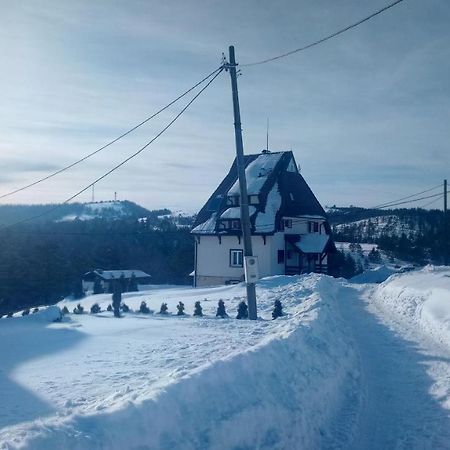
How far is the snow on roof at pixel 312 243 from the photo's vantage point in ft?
127

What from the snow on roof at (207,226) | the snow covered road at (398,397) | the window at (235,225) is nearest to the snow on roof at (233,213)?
the window at (235,225)

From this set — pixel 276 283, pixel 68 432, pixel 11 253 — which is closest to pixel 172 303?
pixel 276 283

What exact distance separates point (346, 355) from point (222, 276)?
93.8 feet

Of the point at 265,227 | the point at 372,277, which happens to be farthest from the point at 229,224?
the point at 372,277

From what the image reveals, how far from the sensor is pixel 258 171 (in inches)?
1575

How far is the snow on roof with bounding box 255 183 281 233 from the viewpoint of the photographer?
36750 millimetres

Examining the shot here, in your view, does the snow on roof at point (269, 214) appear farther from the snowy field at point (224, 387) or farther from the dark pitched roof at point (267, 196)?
the snowy field at point (224, 387)

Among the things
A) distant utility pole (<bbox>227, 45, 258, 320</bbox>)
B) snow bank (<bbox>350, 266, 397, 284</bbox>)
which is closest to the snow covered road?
distant utility pole (<bbox>227, 45, 258, 320</bbox>)

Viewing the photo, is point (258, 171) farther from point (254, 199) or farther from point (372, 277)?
point (372, 277)

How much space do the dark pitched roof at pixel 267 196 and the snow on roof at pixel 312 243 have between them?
1890 millimetres

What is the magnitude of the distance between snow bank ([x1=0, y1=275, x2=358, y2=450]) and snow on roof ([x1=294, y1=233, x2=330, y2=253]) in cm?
2965

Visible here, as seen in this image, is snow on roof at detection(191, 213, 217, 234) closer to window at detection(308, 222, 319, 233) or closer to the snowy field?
window at detection(308, 222, 319, 233)

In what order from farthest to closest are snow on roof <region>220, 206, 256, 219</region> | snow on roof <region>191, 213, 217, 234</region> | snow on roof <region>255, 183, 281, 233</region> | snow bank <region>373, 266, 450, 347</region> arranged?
snow on roof <region>191, 213, 217, 234</region> < snow on roof <region>220, 206, 256, 219</region> < snow on roof <region>255, 183, 281, 233</region> < snow bank <region>373, 266, 450, 347</region>

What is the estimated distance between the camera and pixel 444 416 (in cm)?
706
